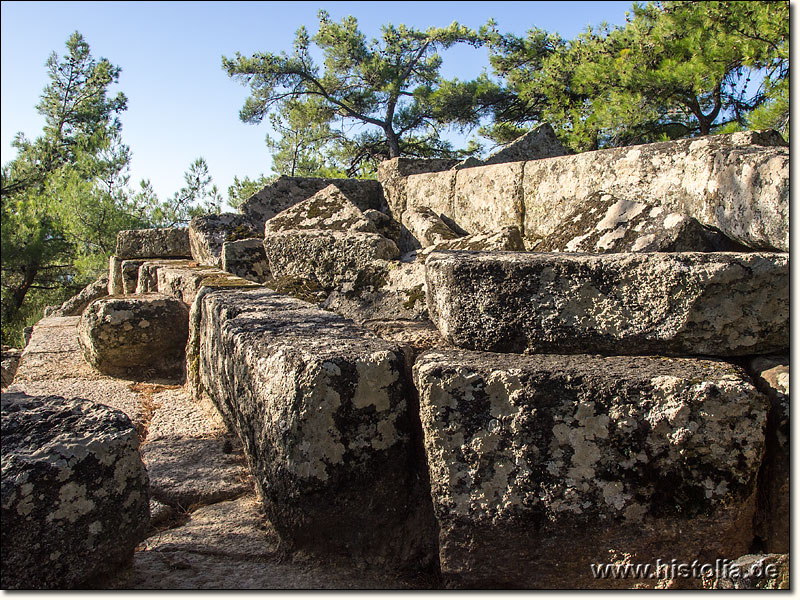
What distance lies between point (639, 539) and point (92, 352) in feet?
11.3

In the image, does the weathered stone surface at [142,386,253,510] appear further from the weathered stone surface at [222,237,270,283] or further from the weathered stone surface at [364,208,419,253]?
the weathered stone surface at [364,208,419,253]

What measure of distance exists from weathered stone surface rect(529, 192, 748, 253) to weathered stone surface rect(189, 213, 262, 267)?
2919 mm

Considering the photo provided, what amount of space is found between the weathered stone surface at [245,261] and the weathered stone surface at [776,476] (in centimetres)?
337

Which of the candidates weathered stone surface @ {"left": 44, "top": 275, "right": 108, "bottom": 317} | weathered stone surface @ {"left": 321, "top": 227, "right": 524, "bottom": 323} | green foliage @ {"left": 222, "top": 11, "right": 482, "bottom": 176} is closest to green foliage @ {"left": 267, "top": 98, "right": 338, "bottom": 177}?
green foliage @ {"left": 222, "top": 11, "right": 482, "bottom": 176}

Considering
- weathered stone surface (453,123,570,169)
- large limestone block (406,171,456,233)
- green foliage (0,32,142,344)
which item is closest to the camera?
large limestone block (406,171,456,233)

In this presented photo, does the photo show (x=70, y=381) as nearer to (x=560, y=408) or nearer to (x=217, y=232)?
(x=217, y=232)

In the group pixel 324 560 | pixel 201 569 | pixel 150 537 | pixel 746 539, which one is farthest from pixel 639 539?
pixel 150 537

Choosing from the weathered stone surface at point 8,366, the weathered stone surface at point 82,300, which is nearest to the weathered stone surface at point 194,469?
the weathered stone surface at point 8,366

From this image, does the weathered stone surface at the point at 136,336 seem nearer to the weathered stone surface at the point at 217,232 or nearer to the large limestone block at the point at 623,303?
the weathered stone surface at the point at 217,232

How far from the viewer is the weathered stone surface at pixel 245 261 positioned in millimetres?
4516

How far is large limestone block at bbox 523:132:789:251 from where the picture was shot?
208 cm

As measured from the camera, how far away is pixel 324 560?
6.38 feet

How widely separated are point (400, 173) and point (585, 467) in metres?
3.18

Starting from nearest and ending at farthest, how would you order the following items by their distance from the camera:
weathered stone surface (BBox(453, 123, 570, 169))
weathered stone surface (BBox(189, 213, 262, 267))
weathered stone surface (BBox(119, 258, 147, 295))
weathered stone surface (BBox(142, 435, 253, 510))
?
weathered stone surface (BBox(142, 435, 253, 510)) < weathered stone surface (BBox(453, 123, 570, 169)) < weathered stone surface (BBox(189, 213, 262, 267)) < weathered stone surface (BBox(119, 258, 147, 295))
